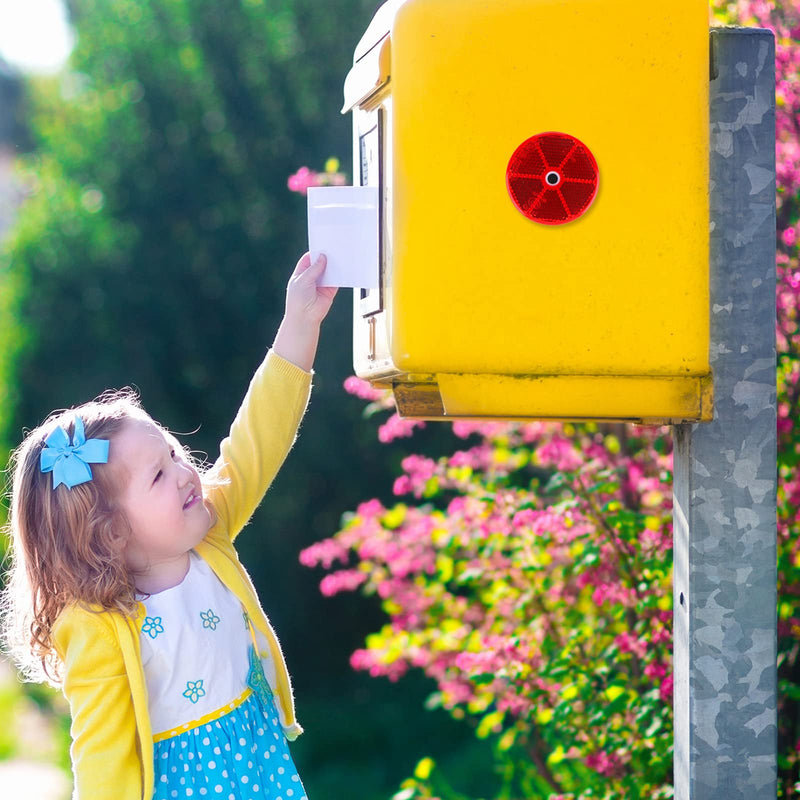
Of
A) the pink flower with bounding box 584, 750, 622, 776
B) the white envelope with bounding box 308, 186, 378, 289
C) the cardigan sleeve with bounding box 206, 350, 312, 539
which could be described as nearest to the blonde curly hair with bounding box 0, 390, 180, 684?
the cardigan sleeve with bounding box 206, 350, 312, 539

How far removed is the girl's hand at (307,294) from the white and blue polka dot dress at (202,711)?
53 centimetres

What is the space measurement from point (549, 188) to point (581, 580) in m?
1.65

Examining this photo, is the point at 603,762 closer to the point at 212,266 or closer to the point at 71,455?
the point at 71,455

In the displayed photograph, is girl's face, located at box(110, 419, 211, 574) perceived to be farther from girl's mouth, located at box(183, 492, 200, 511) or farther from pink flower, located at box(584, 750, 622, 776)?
pink flower, located at box(584, 750, 622, 776)

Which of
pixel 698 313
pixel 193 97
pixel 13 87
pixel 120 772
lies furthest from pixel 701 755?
pixel 13 87

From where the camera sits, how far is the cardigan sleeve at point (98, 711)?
190 centimetres

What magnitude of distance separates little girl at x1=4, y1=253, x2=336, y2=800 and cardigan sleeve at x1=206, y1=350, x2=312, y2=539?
0.37 feet

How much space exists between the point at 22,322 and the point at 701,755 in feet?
16.6

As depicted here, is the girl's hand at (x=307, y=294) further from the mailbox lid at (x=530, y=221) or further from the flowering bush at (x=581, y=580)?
the flowering bush at (x=581, y=580)

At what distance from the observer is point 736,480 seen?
1.95m

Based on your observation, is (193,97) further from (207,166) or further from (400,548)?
(400,548)

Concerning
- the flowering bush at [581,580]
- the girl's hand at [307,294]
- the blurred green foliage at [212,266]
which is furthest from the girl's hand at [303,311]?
the blurred green foliage at [212,266]

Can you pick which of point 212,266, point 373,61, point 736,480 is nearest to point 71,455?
point 373,61

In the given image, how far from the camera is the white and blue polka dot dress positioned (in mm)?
2010
